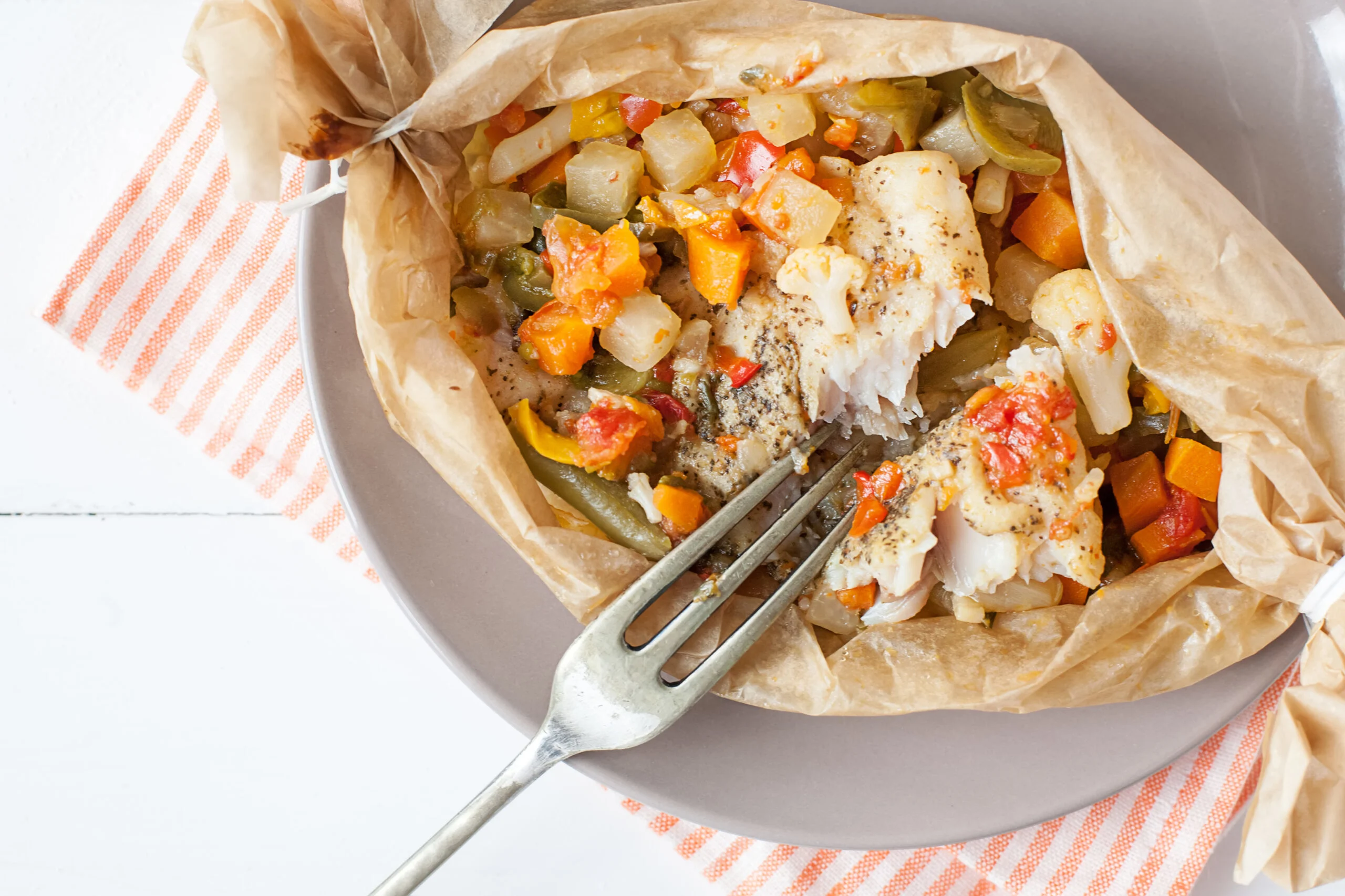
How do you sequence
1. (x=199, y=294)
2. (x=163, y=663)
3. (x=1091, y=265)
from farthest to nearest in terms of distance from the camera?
(x=163, y=663), (x=199, y=294), (x=1091, y=265)

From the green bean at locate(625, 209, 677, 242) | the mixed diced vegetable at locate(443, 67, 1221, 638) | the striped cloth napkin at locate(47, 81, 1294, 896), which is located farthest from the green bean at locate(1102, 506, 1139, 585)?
the green bean at locate(625, 209, 677, 242)

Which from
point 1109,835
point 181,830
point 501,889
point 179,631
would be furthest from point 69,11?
point 1109,835

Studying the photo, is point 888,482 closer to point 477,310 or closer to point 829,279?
point 829,279

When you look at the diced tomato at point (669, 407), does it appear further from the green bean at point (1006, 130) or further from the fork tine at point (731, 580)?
the green bean at point (1006, 130)

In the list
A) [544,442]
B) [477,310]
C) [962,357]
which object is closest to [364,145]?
[477,310]

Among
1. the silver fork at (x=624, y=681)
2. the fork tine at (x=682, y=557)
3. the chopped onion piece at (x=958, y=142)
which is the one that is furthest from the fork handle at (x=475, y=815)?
the chopped onion piece at (x=958, y=142)

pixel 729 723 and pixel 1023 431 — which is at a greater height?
pixel 1023 431

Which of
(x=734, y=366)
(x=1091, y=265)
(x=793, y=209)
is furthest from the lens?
(x=734, y=366)
